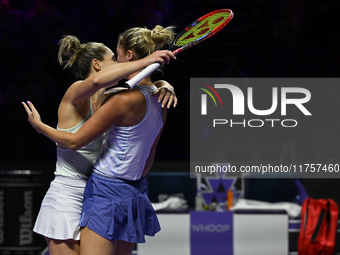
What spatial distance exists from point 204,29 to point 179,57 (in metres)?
5.24

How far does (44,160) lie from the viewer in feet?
16.7

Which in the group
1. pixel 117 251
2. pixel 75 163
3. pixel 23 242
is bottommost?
pixel 23 242

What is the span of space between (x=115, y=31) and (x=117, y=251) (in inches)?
218

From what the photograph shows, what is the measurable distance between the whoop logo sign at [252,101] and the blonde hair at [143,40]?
3.66 metres

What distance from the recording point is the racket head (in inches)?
83.5

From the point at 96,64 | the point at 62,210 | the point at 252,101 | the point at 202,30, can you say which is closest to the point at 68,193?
the point at 62,210

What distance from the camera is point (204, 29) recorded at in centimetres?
229

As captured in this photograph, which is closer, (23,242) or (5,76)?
(23,242)

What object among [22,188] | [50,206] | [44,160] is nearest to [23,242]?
[22,188]

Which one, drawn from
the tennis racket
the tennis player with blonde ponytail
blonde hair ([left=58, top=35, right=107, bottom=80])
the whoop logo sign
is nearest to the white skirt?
the tennis player with blonde ponytail

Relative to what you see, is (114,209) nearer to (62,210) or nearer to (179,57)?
(62,210)

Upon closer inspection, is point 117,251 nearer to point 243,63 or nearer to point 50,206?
point 50,206

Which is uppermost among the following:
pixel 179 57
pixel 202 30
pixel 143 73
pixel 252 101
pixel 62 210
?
pixel 179 57

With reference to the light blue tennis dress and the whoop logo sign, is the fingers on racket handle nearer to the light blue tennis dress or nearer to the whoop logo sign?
the light blue tennis dress
